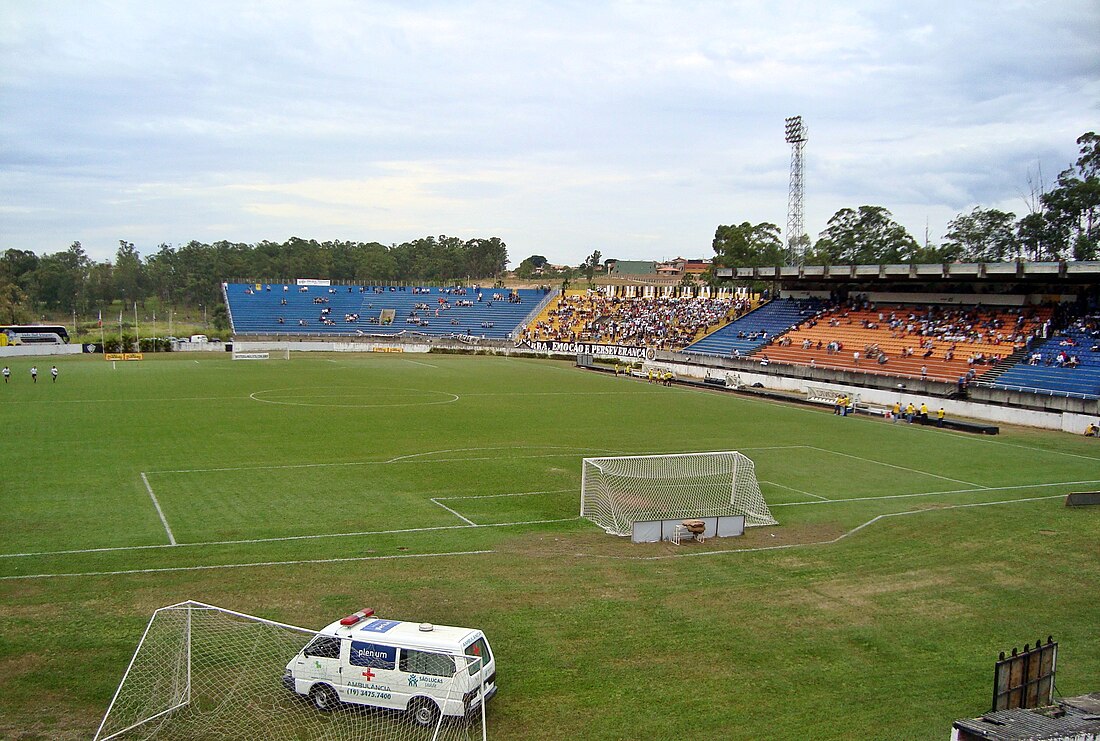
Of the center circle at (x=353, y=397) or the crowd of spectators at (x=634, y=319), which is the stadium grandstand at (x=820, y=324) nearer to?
the crowd of spectators at (x=634, y=319)

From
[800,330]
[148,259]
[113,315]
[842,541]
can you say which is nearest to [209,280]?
[113,315]

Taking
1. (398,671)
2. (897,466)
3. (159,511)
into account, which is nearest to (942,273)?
(897,466)

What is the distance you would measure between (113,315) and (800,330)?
417ft

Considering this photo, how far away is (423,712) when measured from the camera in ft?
34.3

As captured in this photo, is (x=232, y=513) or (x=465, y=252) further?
(x=465, y=252)

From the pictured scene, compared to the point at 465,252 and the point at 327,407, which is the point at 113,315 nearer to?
the point at 465,252

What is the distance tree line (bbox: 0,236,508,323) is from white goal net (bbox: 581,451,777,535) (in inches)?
4632

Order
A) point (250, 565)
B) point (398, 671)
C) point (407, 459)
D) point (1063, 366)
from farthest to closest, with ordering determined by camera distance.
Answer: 1. point (1063, 366)
2. point (407, 459)
3. point (250, 565)
4. point (398, 671)

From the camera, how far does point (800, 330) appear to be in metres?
66.3

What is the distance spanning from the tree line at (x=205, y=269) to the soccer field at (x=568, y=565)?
107m

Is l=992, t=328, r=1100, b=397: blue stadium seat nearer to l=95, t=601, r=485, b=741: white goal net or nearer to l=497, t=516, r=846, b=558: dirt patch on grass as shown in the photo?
l=497, t=516, r=846, b=558: dirt patch on grass

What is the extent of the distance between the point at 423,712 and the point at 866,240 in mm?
105171

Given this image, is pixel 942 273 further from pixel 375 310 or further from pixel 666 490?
pixel 375 310

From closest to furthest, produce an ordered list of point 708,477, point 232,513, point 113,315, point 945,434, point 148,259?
point 232,513, point 708,477, point 945,434, point 113,315, point 148,259
